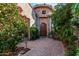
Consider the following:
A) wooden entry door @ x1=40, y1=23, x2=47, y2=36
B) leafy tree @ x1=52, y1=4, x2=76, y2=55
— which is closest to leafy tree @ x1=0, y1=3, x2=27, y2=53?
wooden entry door @ x1=40, y1=23, x2=47, y2=36

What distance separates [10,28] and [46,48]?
0.49m

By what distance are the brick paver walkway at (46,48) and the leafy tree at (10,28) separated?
0.57ft

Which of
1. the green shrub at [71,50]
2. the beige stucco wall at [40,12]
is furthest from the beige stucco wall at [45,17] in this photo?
the green shrub at [71,50]

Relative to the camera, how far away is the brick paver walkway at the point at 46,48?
266 centimetres

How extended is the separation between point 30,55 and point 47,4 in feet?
2.10

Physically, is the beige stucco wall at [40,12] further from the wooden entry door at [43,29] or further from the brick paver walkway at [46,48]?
the brick paver walkway at [46,48]

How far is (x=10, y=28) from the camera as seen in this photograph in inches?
105

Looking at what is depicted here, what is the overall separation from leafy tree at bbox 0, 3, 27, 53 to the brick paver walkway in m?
0.17

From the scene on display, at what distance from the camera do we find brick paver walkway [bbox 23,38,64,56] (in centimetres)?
266

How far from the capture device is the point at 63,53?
2.66 meters

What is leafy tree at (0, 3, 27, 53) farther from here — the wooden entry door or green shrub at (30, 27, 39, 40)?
the wooden entry door

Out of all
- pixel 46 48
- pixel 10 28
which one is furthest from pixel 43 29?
pixel 10 28

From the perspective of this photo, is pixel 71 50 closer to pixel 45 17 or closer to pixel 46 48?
pixel 46 48

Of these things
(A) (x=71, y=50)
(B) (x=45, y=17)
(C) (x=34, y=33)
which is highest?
(B) (x=45, y=17)
